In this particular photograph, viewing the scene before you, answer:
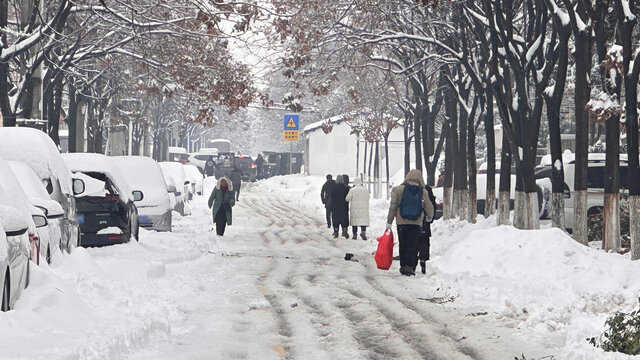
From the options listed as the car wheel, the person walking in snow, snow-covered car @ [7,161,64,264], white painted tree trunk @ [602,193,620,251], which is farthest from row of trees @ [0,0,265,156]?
white painted tree trunk @ [602,193,620,251]

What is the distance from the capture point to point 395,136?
6844 centimetres

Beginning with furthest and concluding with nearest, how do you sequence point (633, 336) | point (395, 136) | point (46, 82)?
point (395, 136), point (46, 82), point (633, 336)

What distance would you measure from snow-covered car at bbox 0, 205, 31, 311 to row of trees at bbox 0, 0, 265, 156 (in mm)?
5563

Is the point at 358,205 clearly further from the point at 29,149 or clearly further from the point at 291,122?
the point at 291,122

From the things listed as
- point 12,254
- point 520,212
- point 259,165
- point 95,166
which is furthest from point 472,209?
point 259,165

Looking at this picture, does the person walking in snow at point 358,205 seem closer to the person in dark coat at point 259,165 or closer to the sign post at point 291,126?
the sign post at point 291,126

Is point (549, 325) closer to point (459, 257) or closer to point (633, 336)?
point (633, 336)

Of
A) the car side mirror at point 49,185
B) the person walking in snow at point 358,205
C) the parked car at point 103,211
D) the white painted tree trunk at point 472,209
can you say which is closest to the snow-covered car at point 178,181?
the person walking in snow at point 358,205

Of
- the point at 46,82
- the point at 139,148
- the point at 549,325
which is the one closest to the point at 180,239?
the point at 46,82

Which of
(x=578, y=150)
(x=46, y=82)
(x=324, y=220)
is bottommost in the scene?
(x=324, y=220)

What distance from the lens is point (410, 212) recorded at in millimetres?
15594

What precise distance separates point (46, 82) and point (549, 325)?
17262 millimetres

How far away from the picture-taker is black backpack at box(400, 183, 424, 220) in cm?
1560

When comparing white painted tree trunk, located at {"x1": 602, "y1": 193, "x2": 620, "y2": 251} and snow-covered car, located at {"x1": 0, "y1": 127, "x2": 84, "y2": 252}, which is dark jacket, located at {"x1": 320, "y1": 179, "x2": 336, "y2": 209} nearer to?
white painted tree trunk, located at {"x1": 602, "y1": 193, "x2": 620, "y2": 251}
